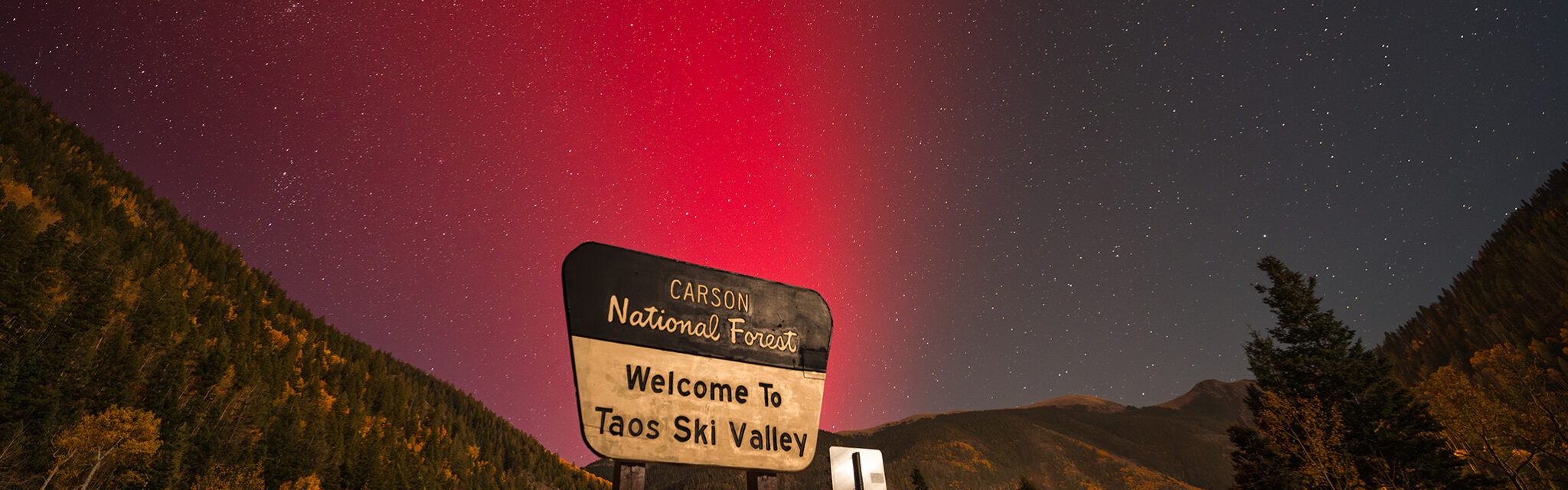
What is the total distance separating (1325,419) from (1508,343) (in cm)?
7534

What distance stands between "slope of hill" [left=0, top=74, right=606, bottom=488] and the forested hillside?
11495cm

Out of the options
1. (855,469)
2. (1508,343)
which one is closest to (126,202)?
(855,469)

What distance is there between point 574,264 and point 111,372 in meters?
110

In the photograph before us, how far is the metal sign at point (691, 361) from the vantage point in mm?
3111

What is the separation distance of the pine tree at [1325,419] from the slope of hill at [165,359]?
330 feet

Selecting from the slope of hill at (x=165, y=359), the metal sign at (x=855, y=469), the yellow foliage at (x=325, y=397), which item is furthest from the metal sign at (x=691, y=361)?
the yellow foliage at (x=325, y=397)

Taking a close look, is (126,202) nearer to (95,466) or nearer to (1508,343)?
(95,466)

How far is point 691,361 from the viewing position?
345 cm

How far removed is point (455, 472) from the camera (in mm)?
135375

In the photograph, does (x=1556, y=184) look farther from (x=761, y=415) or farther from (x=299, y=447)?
(x=299, y=447)

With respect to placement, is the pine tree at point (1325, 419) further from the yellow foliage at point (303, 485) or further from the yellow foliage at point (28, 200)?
the yellow foliage at point (28, 200)

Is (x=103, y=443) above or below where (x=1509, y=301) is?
below

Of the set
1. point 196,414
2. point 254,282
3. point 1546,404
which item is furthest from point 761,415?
point 254,282

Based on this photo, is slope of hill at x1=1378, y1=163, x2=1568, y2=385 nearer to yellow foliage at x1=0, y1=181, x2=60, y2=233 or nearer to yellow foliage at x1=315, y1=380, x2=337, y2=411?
yellow foliage at x1=315, y1=380, x2=337, y2=411
